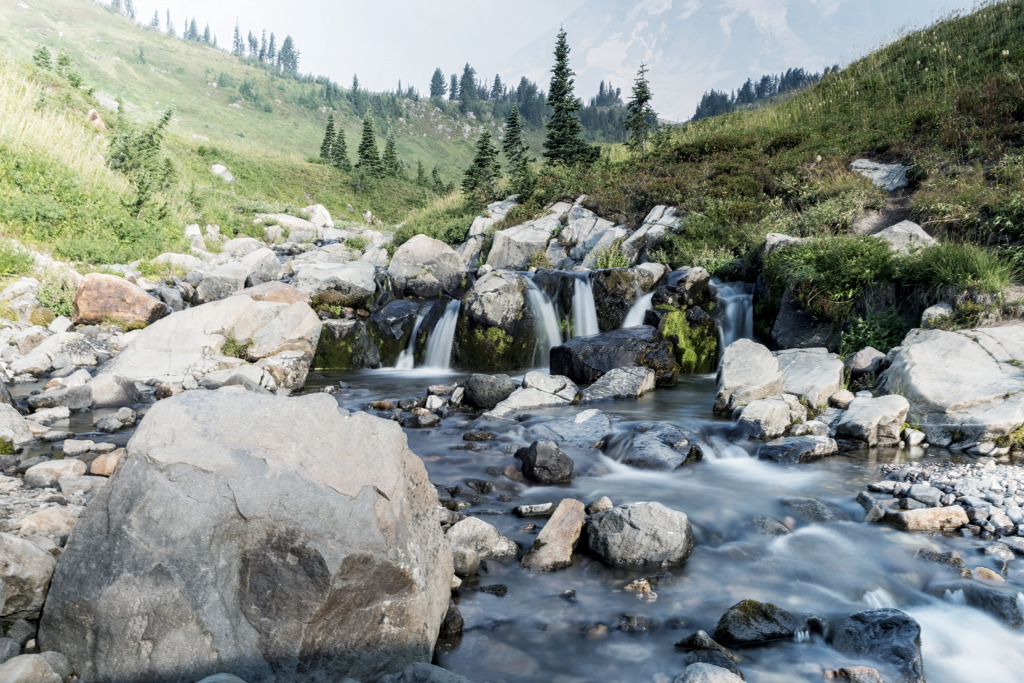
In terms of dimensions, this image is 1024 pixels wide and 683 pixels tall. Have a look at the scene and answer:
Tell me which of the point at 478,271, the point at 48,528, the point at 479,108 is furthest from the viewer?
the point at 479,108

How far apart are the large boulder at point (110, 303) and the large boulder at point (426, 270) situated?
587 centimetres

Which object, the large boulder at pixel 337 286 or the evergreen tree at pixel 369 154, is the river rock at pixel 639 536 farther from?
the evergreen tree at pixel 369 154

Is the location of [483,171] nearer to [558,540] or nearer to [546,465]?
[546,465]

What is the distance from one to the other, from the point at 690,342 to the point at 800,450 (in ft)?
17.2

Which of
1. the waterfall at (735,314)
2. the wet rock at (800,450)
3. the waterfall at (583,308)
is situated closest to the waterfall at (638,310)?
the waterfall at (583,308)

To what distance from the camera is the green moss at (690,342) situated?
1217cm

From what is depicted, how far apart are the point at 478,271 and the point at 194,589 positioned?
1457 cm

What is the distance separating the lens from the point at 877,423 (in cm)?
746

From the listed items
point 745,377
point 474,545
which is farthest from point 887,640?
point 745,377

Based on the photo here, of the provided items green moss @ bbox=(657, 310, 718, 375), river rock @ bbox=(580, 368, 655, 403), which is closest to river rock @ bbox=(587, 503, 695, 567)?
river rock @ bbox=(580, 368, 655, 403)

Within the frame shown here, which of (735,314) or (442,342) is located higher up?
(735,314)

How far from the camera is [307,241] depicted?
28656 mm

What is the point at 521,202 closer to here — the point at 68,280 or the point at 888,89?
the point at 888,89

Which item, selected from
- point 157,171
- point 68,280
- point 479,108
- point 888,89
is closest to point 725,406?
point 68,280
